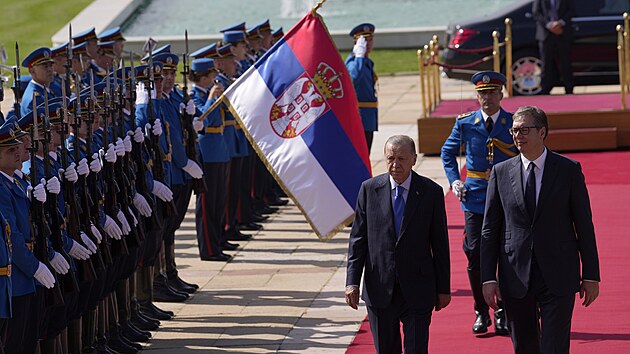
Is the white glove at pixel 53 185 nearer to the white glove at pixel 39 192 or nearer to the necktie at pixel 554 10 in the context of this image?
the white glove at pixel 39 192

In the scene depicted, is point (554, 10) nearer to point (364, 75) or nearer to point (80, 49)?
point (364, 75)

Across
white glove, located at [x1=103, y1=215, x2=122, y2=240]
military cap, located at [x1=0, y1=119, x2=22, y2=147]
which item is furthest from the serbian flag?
military cap, located at [x1=0, y1=119, x2=22, y2=147]

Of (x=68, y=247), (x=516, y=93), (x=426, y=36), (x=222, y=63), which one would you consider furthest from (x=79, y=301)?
(x=426, y=36)

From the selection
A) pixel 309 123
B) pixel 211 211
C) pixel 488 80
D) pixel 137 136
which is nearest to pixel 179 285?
pixel 211 211

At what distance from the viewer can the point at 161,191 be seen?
408 inches

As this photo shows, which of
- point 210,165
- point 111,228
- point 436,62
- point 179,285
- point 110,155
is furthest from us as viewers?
point 436,62

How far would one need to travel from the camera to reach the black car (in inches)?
791

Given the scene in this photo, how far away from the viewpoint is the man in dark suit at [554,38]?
64.4 feet

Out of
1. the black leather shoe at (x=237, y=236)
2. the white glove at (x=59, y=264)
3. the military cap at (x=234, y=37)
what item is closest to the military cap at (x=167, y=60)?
the black leather shoe at (x=237, y=236)

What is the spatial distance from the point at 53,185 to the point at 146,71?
3.10 metres

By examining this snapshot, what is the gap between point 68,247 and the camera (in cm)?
834

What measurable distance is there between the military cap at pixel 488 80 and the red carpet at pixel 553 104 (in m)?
8.32

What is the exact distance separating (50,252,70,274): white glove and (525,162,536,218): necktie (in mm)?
2609

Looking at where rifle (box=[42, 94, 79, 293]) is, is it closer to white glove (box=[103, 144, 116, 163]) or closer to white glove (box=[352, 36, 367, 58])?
white glove (box=[103, 144, 116, 163])
